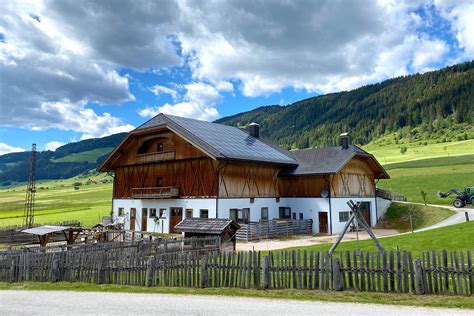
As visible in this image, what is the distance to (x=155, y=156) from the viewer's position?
38406 millimetres

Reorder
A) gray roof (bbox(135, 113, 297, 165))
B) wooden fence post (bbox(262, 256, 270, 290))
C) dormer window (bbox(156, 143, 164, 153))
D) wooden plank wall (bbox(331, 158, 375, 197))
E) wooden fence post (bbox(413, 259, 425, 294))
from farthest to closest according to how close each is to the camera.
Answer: dormer window (bbox(156, 143, 164, 153)) → wooden plank wall (bbox(331, 158, 375, 197)) → gray roof (bbox(135, 113, 297, 165)) → wooden fence post (bbox(262, 256, 270, 290)) → wooden fence post (bbox(413, 259, 425, 294))

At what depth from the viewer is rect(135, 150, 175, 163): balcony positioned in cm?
3700

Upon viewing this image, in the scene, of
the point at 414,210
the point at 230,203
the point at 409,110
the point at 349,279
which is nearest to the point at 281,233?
the point at 230,203

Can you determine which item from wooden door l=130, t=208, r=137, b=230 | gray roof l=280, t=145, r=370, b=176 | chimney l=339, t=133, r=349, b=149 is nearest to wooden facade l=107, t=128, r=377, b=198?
gray roof l=280, t=145, r=370, b=176

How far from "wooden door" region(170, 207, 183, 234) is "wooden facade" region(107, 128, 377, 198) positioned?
5.11ft

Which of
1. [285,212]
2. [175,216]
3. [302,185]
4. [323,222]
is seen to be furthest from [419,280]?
[285,212]

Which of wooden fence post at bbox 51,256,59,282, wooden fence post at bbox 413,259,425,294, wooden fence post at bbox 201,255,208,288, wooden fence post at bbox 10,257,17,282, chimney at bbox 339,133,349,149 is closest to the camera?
wooden fence post at bbox 413,259,425,294

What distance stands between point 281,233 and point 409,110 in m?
183

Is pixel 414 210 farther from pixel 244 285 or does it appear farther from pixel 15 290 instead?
pixel 15 290

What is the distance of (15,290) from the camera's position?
608 inches

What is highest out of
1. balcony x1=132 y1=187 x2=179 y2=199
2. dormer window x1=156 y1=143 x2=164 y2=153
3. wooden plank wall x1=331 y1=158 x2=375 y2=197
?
dormer window x1=156 y1=143 x2=164 y2=153

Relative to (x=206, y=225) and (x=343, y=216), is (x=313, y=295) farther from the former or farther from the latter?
(x=343, y=216)

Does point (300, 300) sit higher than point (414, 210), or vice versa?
point (414, 210)

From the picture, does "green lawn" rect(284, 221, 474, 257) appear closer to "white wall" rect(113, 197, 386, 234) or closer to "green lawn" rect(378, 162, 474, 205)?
"white wall" rect(113, 197, 386, 234)
